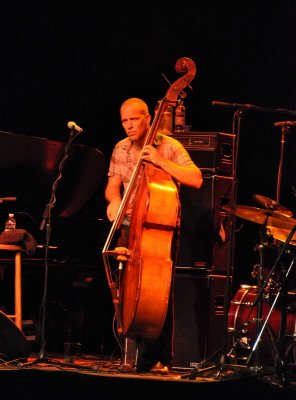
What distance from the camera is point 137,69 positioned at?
6988 millimetres

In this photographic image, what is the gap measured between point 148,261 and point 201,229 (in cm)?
102

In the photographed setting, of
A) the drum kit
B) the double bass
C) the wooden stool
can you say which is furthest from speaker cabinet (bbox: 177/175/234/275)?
the wooden stool

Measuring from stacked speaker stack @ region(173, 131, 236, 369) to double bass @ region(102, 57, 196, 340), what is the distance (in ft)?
2.59

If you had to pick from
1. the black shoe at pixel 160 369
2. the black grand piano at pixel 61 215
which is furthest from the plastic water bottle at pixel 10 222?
the black shoe at pixel 160 369

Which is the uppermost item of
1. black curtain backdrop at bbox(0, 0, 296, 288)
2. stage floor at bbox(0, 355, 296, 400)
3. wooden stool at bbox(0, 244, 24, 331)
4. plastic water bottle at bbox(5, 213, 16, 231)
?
black curtain backdrop at bbox(0, 0, 296, 288)

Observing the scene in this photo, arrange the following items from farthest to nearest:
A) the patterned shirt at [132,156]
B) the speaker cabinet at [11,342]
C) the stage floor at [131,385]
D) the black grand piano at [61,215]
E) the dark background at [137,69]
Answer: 1. the dark background at [137,69]
2. the black grand piano at [61,215]
3. the patterned shirt at [132,156]
4. the speaker cabinet at [11,342]
5. the stage floor at [131,385]

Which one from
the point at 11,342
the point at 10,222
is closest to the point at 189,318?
the point at 11,342

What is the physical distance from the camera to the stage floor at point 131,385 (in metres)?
4.18

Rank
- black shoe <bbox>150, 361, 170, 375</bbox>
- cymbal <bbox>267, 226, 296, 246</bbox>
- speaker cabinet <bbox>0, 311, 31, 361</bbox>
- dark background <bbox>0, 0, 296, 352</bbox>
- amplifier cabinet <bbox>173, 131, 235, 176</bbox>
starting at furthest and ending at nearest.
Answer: dark background <bbox>0, 0, 296, 352</bbox> < amplifier cabinet <bbox>173, 131, 235, 176</bbox> < cymbal <bbox>267, 226, 296, 246</bbox> < speaker cabinet <bbox>0, 311, 31, 361</bbox> < black shoe <bbox>150, 361, 170, 375</bbox>

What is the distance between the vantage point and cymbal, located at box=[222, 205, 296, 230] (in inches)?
183

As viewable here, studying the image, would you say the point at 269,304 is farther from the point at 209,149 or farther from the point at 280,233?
the point at 209,149

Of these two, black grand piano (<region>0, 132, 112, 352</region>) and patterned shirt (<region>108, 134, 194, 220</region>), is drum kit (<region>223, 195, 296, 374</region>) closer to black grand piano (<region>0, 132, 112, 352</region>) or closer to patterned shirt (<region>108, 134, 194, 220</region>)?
patterned shirt (<region>108, 134, 194, 220</region>)

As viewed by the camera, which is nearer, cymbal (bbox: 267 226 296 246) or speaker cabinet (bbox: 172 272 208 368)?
cymbal (bbox: 267 226 296 246)

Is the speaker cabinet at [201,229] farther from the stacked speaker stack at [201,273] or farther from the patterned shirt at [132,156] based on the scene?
the patterned shirt at [132,156]
